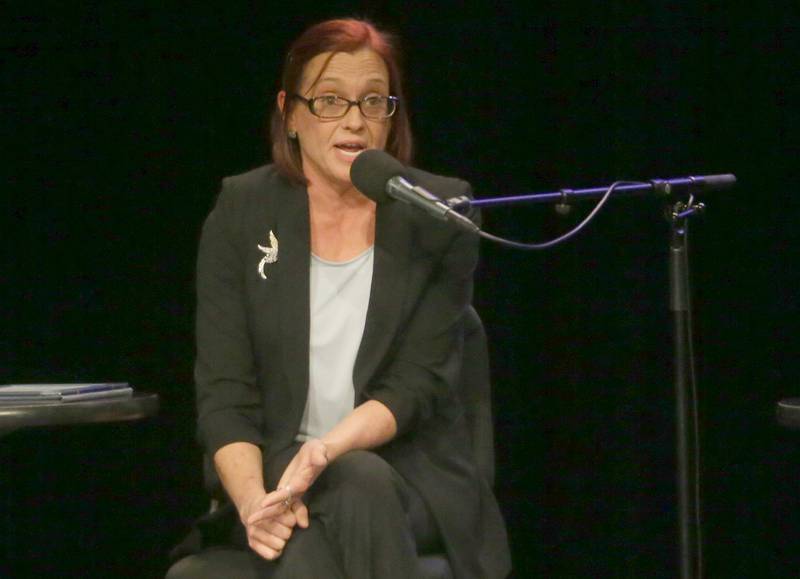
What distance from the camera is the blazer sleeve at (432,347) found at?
2232 mm

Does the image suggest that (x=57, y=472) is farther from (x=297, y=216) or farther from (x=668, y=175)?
(x=668, y=175)

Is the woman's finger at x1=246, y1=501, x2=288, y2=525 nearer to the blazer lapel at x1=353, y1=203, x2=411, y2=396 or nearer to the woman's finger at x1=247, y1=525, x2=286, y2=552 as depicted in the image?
the woman's finger at x1=247, y1=525, x2=286, y2=552

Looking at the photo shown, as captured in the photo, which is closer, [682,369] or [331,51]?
[682,369]

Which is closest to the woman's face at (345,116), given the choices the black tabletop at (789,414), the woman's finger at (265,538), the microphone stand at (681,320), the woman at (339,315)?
the woman at (339,315)

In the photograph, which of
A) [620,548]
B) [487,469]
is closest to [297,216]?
[487,469]

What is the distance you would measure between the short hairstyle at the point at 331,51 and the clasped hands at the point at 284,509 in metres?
0.58

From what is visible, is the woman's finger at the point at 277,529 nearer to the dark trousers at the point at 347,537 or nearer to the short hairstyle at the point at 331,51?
the dark trousers at the point at 347,537

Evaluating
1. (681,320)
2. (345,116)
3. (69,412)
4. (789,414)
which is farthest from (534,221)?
(69,412)

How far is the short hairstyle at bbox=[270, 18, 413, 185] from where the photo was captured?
7.69 feet

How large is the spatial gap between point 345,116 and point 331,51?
12 centimetres

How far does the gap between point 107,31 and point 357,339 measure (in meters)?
1.12

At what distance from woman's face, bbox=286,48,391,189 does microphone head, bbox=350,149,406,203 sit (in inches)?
12.1

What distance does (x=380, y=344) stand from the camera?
2256 mm

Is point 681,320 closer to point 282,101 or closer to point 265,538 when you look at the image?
point 265,538
